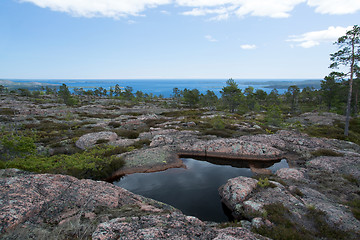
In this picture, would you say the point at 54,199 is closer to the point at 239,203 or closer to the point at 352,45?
the point at 239,203

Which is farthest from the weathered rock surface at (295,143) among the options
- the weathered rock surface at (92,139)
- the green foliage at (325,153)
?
the weathered rock surface at (92,139)

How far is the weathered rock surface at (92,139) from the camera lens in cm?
2098

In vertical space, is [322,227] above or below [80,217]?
below

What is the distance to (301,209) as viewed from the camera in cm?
889

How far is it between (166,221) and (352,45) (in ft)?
106

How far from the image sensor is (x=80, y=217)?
706 centimetres

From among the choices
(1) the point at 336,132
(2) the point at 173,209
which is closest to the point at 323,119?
(1) the point at 336,132

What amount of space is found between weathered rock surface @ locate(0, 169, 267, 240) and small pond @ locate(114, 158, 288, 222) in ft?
11.4

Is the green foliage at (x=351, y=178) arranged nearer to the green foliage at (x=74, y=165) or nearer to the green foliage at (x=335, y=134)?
the green foliage at (x=335, y=134)

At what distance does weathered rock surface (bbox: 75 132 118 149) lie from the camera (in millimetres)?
20983

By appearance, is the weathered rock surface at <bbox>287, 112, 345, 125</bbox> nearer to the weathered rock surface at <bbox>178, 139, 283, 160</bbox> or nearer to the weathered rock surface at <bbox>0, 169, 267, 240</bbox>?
the weathered rock surface at <bbox>178, 139, 283, 160</bbox>

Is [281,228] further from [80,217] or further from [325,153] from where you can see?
[325,153]

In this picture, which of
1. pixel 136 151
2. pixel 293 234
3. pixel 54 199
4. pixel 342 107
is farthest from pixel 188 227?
pixel 342 107

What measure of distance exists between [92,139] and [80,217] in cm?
1674
